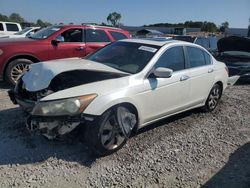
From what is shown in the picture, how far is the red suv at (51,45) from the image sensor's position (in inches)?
273

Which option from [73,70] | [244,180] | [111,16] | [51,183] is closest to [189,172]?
[244,180]

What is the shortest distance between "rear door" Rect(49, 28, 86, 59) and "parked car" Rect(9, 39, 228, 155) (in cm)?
254

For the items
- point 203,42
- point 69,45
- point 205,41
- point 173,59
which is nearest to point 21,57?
point 69,45

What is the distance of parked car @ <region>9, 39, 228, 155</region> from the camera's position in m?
3.55

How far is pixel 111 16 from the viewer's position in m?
64.2

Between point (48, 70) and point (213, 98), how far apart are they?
353 centimetres

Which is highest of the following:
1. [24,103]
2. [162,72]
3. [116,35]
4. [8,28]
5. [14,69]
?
[8,28]

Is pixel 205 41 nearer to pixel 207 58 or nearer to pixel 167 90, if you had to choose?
pixel 207 58

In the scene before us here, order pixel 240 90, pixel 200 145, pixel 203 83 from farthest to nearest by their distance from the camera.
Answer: pixel 240 90
pixel 203 83
pixel 200 145

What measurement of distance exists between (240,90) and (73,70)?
19.4 ft

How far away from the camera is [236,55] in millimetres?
9844

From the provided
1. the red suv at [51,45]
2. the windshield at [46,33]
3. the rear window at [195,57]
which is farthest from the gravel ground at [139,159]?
the windshield at [46,33]

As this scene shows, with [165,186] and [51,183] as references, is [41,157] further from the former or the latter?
[165,186]

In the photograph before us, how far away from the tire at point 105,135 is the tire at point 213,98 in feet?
8.31
